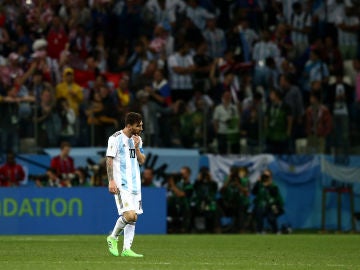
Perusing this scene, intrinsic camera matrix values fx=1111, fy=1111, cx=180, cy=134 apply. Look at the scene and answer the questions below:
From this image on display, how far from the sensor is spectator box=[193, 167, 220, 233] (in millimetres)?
29484

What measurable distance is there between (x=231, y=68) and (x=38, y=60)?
18.5 feet

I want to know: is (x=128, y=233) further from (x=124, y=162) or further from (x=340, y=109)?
(x=340, y=109)

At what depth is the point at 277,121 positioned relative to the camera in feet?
98.2

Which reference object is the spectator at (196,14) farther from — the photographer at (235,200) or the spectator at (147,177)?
the spectator at (147,177)

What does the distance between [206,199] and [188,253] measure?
11.0 m

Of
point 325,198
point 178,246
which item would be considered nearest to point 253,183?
point 325,198

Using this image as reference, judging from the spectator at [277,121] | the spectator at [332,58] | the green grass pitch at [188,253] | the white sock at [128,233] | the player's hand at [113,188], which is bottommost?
the green grass pitch at [188,253]

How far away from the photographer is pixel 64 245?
70.2 ft

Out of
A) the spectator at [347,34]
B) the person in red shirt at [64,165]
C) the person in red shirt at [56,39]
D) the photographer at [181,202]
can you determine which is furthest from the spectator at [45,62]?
the spectator at [347,34]

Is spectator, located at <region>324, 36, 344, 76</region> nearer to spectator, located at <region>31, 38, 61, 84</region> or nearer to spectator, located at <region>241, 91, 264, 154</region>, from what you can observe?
spectator, located at <region>241, 91, 264, 154</region>

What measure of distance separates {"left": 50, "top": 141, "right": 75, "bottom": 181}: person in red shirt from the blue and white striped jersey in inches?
465

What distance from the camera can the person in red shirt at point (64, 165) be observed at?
2841 centimetres

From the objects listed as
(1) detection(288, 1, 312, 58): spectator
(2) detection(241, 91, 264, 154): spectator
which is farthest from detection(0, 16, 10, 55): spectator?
(1) detection(288, 1, 312, 58): spectator

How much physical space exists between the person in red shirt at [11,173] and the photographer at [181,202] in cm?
393
